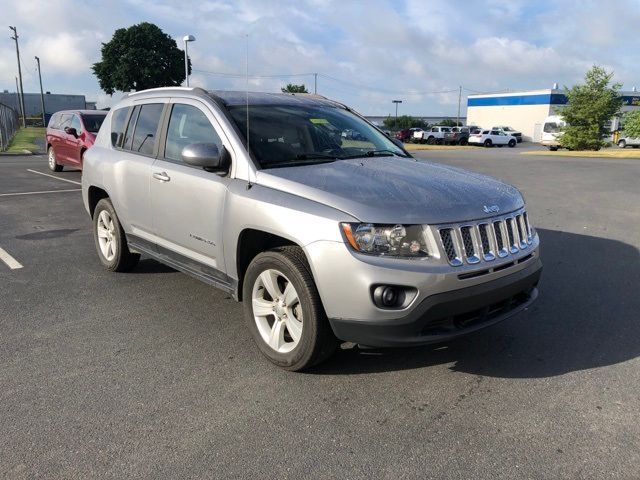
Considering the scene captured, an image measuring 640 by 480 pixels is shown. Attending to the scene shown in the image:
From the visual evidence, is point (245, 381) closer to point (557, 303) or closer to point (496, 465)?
point (496, 465)

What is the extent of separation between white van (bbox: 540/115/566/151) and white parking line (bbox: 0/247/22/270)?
113 ft

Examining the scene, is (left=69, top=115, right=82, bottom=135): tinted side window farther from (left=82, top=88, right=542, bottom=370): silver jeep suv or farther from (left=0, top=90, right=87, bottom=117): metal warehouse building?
(left=0, top=90, right=87, bottom=117): metal warehouse building

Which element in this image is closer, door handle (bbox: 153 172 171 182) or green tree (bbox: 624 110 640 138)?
door handle (bbox: 153 172 171 182)

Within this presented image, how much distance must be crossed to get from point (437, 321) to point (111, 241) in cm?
386

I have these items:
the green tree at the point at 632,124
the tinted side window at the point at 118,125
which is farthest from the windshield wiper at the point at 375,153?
the green tree at the point at 632,124

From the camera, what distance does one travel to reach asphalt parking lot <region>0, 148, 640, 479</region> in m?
2.63

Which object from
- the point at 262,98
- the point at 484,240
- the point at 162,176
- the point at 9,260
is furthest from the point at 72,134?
the point at 484,240

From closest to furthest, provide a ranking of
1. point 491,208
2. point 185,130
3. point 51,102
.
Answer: point 491,208 < point 185,130 < point 51,102

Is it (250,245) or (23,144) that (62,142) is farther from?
(23,144)

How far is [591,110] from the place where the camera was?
3158 centimetres

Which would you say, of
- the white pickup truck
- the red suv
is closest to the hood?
the red suv

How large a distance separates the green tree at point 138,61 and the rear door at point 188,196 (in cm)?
6367

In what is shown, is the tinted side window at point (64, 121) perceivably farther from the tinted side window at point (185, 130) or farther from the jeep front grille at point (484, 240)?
the jeep front grille at point (484, 240)

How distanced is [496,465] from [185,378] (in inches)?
75.9
